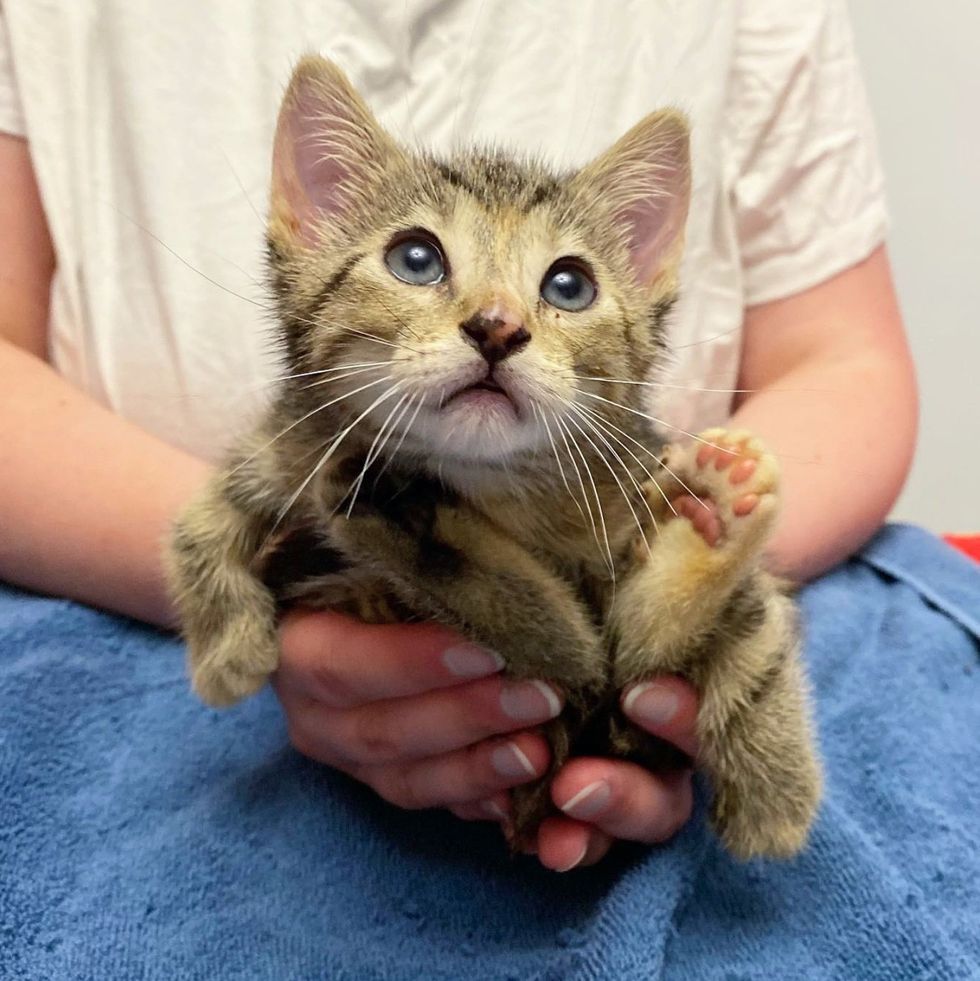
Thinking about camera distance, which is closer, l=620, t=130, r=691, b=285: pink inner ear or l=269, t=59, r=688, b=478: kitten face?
l=269, t=59, r=688, b=478: kitten face

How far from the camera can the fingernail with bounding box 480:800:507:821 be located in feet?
2.35

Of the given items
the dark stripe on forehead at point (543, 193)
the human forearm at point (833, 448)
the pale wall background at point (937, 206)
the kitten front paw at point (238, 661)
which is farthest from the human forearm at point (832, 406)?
the pale wall background at point (937, 206)

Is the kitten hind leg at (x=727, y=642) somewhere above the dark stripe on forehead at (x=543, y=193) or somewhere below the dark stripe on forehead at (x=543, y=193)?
below

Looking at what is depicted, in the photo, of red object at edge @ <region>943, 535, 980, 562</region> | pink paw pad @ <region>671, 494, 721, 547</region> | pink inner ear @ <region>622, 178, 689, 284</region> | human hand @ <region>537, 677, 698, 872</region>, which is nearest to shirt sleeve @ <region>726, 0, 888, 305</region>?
pink inner ear @ <region>622, 178, 689, 284</region>

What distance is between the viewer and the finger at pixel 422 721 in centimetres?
66

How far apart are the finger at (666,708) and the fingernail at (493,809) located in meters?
0.14

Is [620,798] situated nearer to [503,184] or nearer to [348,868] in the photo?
[348,868]

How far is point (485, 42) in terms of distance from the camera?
1.16 meters

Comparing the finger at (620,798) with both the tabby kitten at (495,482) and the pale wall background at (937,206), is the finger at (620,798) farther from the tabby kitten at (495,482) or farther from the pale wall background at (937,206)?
the pale wall background at (937,206)

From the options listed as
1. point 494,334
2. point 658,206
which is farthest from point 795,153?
point 494,334

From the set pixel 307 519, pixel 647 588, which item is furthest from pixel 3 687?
pixel 647 588

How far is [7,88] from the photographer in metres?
1.03

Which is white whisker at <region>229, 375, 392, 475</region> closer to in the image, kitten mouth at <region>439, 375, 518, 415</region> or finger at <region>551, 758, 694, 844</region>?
kitten mouth at <region>439, 375, 518, 415</region>

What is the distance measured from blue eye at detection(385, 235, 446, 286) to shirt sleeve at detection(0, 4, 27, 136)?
666 millimetres
